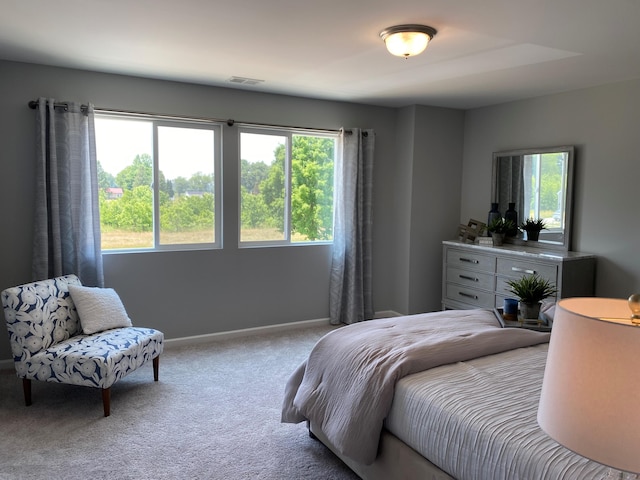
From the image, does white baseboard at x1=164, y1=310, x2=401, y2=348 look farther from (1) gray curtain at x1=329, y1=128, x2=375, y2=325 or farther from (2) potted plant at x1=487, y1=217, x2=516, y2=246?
(2) potted plant at x1=487, y1=217, x2=516, y2=246

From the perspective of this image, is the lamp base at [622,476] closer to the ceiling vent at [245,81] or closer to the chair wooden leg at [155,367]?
the chair wooden leg at [155,367]

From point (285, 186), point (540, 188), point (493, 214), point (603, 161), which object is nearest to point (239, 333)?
point (285, 186)

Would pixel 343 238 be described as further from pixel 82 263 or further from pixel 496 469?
pixel 496 469

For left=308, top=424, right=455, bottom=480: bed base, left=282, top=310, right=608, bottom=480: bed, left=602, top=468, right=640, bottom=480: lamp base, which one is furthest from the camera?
left=308, top=424, right=455, bottom=480: bed base

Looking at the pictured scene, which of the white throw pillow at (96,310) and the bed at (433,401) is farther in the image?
the white throw pillow at (96,310)

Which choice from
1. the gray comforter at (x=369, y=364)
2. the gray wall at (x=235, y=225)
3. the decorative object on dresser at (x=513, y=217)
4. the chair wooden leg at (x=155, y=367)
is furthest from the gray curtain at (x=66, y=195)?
the decorative object on dresser at (x=513, y=217)

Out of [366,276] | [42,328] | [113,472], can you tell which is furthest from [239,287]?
[113,472]

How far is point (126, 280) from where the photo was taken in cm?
420

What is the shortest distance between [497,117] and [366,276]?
85.0 inches

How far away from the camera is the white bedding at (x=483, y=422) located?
1.54 meters

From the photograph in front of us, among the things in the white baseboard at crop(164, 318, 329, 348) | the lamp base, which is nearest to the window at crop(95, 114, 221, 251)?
the white baseboard at crop(164, 318, 329, 348)

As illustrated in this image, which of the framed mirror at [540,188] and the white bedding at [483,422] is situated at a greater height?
the framed mirror at [540,188]

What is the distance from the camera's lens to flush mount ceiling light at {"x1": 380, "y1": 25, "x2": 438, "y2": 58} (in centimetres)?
272

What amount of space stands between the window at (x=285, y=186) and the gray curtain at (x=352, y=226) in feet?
0.59
